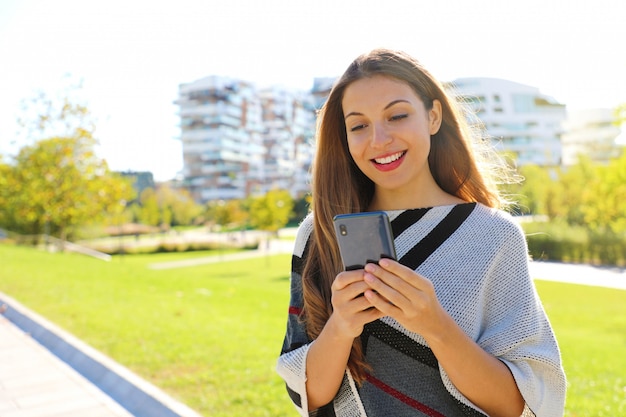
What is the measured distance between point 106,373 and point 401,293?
13.9 ft

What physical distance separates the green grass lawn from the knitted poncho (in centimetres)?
260

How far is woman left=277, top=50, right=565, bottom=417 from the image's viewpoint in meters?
1.48

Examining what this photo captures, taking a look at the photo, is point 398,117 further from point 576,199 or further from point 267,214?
point 576,199

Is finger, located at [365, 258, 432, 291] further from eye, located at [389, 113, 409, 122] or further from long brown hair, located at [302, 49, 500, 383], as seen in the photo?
eye, located at [389, 113, 409, 122]

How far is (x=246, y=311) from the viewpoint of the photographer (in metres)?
9.98

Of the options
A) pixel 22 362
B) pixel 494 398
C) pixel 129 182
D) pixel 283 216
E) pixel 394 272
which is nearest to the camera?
pixel 394 272

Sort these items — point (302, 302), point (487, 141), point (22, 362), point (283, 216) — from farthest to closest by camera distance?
point (283, 216) < point (22, 362) < point (487, 141) < point (302, 302)

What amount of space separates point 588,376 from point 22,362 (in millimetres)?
5335

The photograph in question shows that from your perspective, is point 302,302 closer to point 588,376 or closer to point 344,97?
point 344,97

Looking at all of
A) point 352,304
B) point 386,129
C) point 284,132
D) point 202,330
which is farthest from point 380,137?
point 284,132

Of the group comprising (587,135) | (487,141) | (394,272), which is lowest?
(394,272)

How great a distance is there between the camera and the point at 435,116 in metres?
1.76

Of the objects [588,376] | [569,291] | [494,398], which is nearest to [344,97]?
[494,398]

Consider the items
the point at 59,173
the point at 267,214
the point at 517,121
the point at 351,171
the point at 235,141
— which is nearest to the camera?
the point at 351,171
